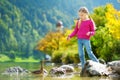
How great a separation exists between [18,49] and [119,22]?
578 feet

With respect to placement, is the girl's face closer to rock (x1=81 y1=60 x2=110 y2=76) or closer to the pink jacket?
the pink jacket

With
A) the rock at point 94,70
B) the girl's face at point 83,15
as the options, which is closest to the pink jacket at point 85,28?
the girl's face at point 83,15

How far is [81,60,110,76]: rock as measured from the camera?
40.8ft

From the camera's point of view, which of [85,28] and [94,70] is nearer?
[94,70]

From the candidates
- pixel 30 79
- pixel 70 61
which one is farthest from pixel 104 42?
pixel 30 79

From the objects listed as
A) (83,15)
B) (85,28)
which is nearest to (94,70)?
(85,28)

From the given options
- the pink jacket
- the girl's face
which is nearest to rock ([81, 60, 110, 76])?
the pink jacket

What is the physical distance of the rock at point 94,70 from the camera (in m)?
12.4

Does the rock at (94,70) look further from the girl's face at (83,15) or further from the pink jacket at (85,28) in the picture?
the girl's face at (83,15)

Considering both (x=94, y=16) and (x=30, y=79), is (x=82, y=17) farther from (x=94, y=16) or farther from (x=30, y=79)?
(x=94, y=16)

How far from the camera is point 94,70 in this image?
1253 cm

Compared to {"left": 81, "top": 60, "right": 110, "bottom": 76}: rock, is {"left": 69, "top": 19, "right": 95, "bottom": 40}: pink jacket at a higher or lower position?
higher

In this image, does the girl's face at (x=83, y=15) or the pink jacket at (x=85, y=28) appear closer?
the girl's face at (x=83, y=15)

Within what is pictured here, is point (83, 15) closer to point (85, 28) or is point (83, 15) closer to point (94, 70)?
point (85, 28)
